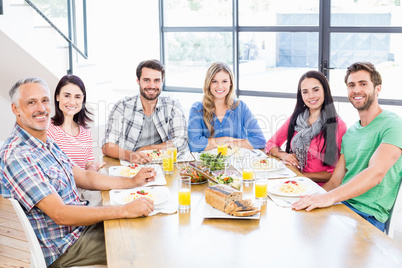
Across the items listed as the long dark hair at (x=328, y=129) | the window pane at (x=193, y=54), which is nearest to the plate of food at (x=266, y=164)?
the long dark hair at (x=328, y=129)

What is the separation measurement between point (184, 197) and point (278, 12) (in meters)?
3.58

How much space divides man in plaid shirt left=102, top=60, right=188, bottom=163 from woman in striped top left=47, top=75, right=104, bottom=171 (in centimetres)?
23

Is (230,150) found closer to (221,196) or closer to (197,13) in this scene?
(221,196)

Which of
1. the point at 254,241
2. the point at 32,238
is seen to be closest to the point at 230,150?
the point at 254,241

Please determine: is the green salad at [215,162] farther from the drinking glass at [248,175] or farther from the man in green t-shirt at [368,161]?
the man in green t-shirt at [368,161]

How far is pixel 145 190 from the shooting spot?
212 centimetres

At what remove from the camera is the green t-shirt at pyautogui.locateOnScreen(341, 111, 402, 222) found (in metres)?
2.25

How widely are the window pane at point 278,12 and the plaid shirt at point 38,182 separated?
11.5 ft

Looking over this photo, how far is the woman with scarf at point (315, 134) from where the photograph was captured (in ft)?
8.96

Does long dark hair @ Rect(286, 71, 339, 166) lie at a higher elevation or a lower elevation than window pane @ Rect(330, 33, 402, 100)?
lower

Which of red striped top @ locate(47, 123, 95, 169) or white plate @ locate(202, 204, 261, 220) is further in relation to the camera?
red striped top @ locate(47, 123, 95, 169)

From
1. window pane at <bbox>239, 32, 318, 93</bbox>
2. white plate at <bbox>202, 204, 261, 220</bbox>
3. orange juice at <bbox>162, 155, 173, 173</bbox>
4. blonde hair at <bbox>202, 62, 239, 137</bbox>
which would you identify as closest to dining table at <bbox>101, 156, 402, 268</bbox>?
white plate at <bbox>202, 204, 261, 220</bbox>

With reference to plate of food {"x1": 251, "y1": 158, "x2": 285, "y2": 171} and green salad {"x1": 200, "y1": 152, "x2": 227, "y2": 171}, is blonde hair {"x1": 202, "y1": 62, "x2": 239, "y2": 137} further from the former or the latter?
green salad {"x1": 200, "y1": 152, "x2": 227, "y2": 171}

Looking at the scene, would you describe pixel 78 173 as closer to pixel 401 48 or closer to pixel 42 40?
pixel 42 40
